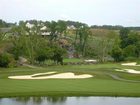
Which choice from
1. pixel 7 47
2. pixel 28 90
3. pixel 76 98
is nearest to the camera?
pixel 76 98

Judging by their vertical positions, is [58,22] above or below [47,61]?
above

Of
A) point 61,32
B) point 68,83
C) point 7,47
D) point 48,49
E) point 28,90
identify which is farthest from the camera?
point 61,32

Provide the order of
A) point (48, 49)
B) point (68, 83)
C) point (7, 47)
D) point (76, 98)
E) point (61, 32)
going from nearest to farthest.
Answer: point (76, 98)
point (68, 83)
point (48, 49)
point (7, 47)
point (61, 32)

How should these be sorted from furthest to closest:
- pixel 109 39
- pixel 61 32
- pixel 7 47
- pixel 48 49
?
pixel 61 32, pixel 109 39, pixel 7 47, pixel 48 49

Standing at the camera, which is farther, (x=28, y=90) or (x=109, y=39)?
(x=109, y=39)

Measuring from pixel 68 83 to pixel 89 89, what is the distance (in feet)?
18.2

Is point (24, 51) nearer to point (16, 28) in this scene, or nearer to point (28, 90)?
point (16, 28)

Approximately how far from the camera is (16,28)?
97.9m

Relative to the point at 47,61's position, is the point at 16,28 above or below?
above

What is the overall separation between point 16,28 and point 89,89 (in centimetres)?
5958

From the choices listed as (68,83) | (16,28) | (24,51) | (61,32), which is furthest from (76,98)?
(61,32)

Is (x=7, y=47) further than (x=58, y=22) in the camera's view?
No

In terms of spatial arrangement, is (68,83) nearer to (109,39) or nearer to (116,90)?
(116,90)

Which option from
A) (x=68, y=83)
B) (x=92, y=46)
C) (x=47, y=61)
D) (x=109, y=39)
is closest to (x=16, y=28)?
(x=47, y=61)
